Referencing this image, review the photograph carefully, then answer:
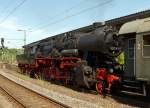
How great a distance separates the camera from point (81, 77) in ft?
60.7

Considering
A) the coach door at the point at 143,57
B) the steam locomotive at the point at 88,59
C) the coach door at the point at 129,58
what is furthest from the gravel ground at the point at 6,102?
the coach door at the point at 143,57

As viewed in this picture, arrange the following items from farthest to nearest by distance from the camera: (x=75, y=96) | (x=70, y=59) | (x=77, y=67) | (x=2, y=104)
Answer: (x=70, y=59), (x=77, y=67), (x=75, y=96), (x=2, y=104)

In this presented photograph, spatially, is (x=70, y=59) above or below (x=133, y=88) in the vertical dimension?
above

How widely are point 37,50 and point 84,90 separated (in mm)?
12689

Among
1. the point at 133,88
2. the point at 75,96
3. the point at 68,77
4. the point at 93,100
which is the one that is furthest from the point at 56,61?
the point at 133,88

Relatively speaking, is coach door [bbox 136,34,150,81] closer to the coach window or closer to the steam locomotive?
the coach window

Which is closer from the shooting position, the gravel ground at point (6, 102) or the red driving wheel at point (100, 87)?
the gravel ground at point (6, 102)

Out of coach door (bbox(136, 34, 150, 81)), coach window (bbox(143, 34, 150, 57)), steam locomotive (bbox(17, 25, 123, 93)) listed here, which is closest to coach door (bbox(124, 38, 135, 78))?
coach door (bbox(136, 34, 150, 81))

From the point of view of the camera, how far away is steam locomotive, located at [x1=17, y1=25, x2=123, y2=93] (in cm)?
1673

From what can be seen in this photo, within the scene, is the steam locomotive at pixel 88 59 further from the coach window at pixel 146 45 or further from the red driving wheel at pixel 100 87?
the coach window at pixel 146 45

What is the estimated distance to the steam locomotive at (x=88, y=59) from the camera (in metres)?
16.7

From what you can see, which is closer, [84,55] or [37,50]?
[84,55]

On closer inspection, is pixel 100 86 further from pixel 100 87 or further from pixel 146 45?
pixel 146 45

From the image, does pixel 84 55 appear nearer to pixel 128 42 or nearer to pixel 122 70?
pixel 122 70
